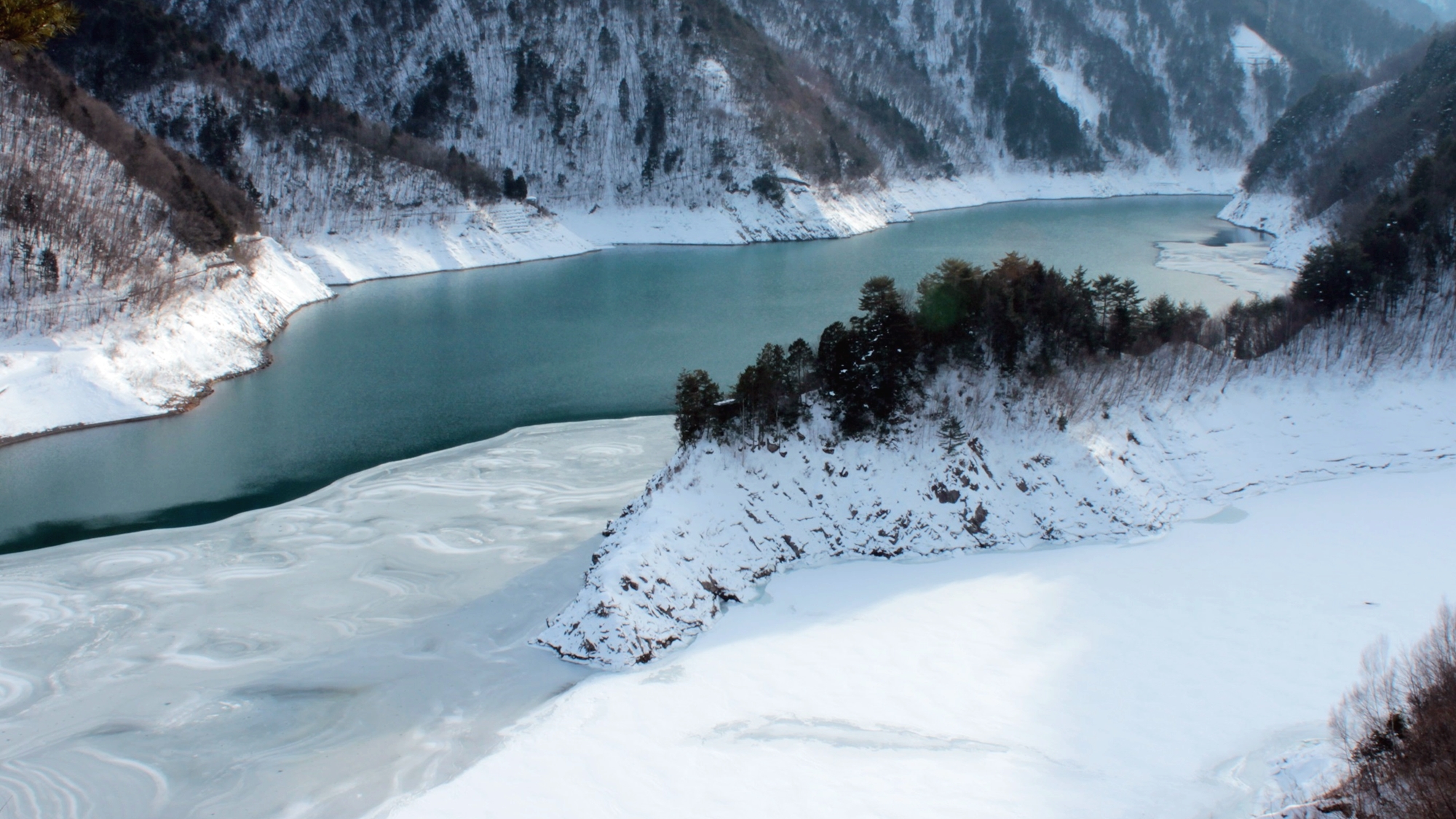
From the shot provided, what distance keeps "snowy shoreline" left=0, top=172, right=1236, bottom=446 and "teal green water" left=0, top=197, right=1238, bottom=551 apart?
42.9 inches

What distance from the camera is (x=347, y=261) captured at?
5472cm

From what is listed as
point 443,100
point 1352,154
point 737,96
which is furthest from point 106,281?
point 1352,154

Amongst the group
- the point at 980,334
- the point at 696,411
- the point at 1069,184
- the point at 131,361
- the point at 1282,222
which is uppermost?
the point at 1069,184

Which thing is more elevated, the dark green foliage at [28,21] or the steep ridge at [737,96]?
the steep ridge at [737,96]

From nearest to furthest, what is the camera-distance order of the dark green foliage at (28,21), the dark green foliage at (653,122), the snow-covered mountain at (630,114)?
the dark green foliage at (28,21) < the snow-covered mountain at (630,114) < the dark green foliage at (653,122)

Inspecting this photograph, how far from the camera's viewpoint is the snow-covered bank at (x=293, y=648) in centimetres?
1102

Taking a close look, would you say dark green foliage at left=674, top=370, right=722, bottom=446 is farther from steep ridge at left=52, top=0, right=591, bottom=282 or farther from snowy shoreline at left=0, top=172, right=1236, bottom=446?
steep ridge at left=52, top=0, right=591, bottom=282

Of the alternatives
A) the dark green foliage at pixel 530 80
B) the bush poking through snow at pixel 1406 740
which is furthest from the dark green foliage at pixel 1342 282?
the dark green foliage at pixel 530 80

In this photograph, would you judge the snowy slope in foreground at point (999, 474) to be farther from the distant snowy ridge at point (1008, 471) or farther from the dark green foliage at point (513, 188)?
the dark green foliage at point (513, 188)

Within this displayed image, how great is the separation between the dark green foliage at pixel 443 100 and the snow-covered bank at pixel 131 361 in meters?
49.3

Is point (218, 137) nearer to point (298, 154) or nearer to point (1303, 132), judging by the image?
point (298, 154)

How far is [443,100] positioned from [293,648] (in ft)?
256

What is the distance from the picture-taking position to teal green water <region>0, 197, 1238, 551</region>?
837 inches

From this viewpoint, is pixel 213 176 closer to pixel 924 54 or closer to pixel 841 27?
pixel 841 27
